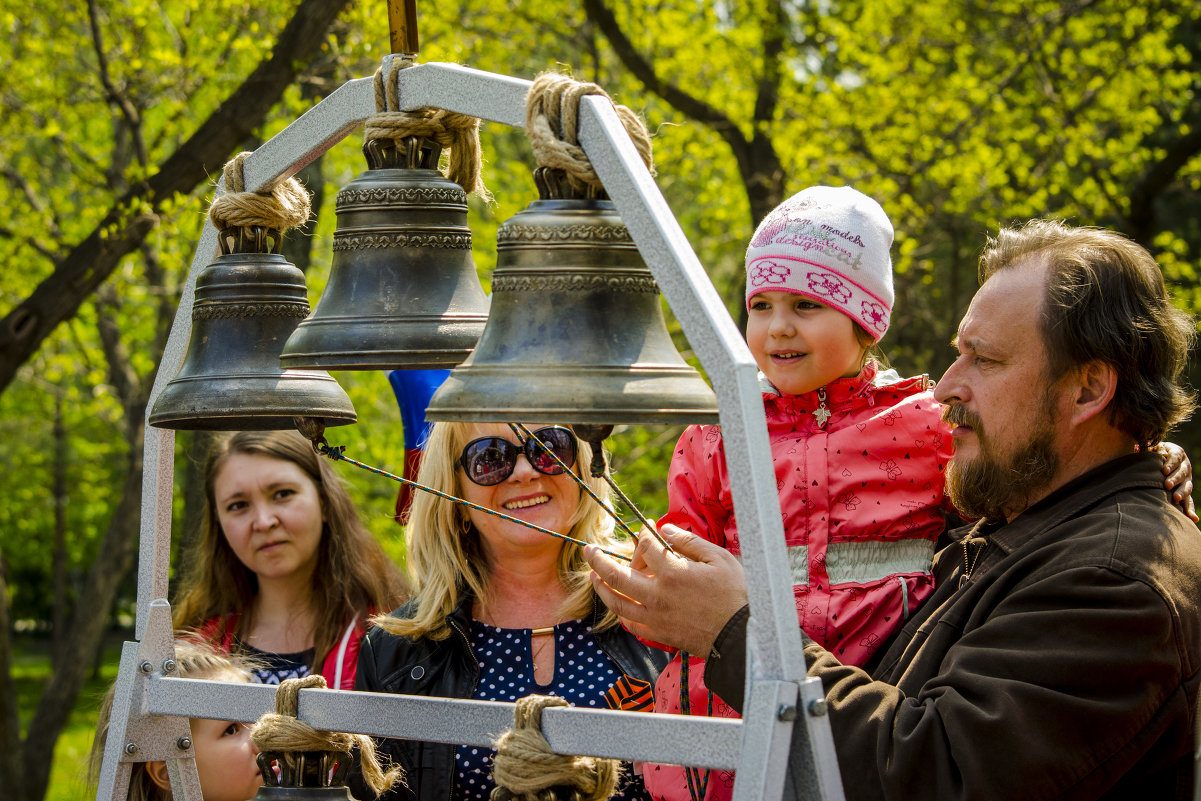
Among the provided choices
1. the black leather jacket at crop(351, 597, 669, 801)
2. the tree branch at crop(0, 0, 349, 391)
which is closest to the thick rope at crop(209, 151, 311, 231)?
the black leather jacket at crop(351, 597, 669, 801)

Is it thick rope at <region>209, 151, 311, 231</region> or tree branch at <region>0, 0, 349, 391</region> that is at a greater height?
tree branch at <region>0, 0, 349, 391</region>

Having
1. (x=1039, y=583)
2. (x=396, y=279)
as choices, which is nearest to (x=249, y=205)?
(x=396, y=279)

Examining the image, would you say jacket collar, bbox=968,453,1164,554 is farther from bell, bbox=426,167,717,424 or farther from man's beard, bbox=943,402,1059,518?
bell, bbox=426,167,717,424

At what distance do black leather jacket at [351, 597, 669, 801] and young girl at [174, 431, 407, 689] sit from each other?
74cm

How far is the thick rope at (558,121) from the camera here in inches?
75.0

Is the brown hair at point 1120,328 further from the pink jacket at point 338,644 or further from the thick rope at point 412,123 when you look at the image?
the pink jacket at point 338,644

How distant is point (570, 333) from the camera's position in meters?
1.98

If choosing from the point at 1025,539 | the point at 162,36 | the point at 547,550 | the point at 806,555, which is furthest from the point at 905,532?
the point at 162,36

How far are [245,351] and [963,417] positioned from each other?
1.48 m

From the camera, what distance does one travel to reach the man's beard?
2283 millimetres

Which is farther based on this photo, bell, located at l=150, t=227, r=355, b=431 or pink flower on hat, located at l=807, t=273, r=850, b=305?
pink flower on hat, located at l=807, t=273, r=850, b=305

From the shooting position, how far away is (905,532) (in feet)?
9.09

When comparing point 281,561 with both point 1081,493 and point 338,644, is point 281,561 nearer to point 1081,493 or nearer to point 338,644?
point 338,644

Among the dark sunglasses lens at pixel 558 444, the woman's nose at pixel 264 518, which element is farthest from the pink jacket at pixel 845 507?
the woman's nose at pixel 264 518
